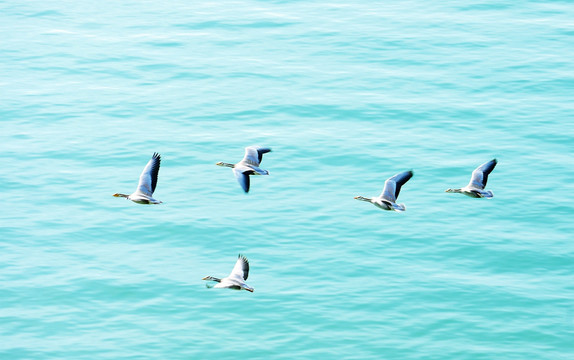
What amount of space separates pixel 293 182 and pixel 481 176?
13073 millimetres

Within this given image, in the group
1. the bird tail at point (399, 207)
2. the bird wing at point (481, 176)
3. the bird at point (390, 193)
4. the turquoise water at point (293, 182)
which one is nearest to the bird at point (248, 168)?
the bird at point (390, 193)

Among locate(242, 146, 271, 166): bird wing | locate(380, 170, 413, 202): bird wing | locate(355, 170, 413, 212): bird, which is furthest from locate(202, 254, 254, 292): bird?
locate(380, 170, 413, 202): bird wing

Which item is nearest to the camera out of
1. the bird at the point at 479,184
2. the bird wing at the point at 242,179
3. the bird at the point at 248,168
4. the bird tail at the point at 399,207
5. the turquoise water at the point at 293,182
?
the bird wing at the point at 242,179

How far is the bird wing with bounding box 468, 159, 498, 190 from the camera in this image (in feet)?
111

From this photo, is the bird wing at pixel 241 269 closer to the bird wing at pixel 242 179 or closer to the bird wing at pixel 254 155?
the bird wing at pixel 242 179

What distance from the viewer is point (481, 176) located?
34000 mm

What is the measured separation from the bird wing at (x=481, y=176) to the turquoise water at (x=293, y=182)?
18.2ft

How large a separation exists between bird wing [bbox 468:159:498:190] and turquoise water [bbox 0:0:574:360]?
5.53 meters

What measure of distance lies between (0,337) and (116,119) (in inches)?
699

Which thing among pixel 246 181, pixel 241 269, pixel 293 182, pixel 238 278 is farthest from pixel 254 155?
pixel 293 182

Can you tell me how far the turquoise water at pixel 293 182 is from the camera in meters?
36.8

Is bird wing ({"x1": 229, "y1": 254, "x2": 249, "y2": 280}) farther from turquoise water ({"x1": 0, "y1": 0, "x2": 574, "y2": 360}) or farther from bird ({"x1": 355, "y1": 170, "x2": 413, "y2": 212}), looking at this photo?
bird ({"x1": 355, "y1": 170, "x2": 413, "y2": 212})

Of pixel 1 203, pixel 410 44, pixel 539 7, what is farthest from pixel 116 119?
pixel 539 7

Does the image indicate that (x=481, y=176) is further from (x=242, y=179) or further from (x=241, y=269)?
(x=241, y=269)
